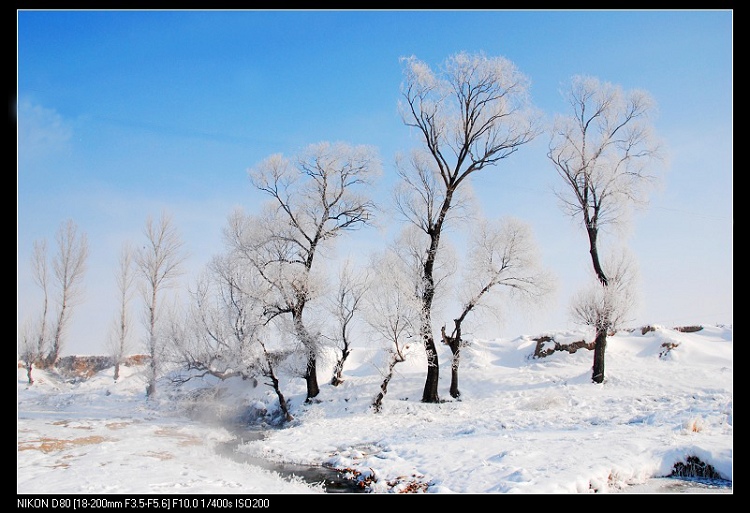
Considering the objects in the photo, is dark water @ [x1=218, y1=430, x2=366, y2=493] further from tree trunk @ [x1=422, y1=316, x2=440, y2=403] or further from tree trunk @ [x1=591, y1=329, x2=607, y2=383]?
tree trunk @ [x1=591, y1=329, x2=607, y2=383]

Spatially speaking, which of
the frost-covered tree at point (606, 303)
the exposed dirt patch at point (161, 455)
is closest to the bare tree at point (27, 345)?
the exposed dirt patch at point (161, 455)

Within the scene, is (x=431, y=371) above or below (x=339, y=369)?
above

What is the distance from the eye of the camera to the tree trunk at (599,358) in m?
19.4

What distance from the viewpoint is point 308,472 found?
9.88m

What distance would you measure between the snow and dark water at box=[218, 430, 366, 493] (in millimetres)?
176

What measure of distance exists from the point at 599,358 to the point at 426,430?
10412mm

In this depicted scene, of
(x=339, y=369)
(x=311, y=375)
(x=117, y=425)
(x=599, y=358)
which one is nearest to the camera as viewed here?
(x=117, y=425)

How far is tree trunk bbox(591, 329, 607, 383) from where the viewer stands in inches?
765

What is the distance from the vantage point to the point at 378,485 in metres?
8.27

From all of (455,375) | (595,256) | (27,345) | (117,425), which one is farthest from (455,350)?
(27,345)

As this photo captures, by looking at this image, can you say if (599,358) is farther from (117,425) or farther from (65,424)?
(65,424)

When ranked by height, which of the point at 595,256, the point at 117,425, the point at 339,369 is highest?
the point at 595,256

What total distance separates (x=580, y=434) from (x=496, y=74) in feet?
44.6
